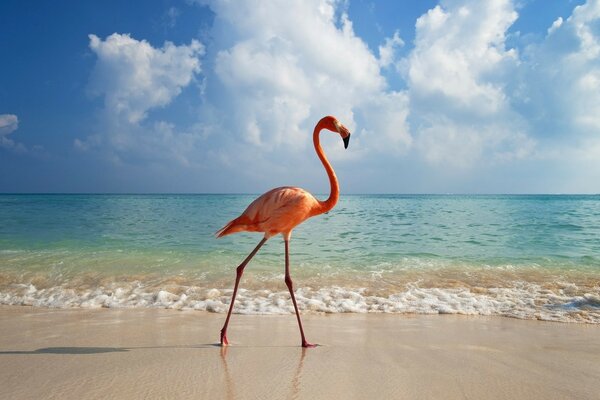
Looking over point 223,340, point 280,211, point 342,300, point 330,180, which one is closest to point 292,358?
point 223,340

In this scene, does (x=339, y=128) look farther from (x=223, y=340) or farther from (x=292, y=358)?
(x=223, y=340)

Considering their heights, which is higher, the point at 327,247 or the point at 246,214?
the point at 246,214

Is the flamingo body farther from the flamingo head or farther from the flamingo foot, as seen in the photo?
the flamingo foot

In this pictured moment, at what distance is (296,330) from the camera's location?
478 cm

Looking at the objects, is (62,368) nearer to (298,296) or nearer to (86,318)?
(86,318)

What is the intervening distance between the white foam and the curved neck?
2135 mm

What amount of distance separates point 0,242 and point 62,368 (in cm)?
1237

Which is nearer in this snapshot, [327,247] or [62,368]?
[62,368]

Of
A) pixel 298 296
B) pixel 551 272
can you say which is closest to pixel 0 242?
pixel 298 296

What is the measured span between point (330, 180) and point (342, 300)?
8.60ft

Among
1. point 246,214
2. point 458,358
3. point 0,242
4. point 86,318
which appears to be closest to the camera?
point 458,358

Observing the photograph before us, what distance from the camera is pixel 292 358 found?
147 inches

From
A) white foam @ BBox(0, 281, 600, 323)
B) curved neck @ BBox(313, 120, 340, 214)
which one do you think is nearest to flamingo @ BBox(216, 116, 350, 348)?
curved neck @ BBox(313, 120, 340, 214)

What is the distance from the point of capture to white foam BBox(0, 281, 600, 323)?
5.87 metres
